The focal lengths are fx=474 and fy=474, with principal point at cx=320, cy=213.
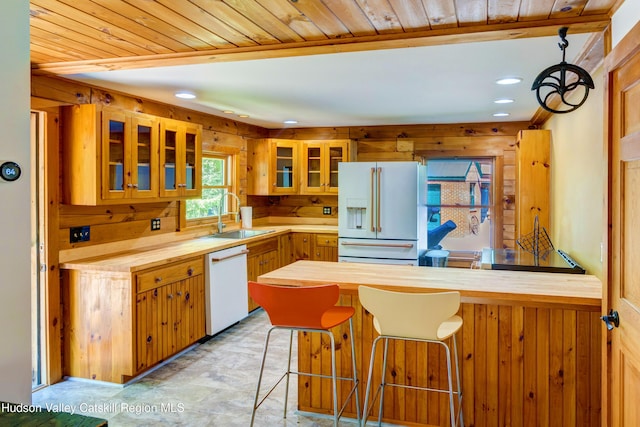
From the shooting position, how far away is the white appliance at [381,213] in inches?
190

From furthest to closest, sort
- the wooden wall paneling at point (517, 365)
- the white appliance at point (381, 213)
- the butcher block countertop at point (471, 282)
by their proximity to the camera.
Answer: the white appliance at point (381, 213), the wooden wall paneling at point (517, 365), the butcher block countertop at point (471, 282)

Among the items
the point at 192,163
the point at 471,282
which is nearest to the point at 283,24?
the point at 471,282

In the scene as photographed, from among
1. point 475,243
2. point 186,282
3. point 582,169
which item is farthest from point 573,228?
point 186,282

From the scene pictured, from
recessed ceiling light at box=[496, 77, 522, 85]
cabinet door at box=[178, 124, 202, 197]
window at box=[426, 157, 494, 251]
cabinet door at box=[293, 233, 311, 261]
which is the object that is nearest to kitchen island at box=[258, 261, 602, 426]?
recessed ceiling light at box=[496, 77, 522, 85]

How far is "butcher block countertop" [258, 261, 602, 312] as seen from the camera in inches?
88.0

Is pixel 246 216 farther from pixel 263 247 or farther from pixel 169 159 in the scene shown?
pixel 169 159

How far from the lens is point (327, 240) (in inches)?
219

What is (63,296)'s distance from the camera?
132 inches

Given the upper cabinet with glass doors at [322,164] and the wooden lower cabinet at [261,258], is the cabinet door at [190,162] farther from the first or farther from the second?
the upper cabinet with glass doors at [322,164]

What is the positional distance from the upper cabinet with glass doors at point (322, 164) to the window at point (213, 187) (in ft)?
3.07

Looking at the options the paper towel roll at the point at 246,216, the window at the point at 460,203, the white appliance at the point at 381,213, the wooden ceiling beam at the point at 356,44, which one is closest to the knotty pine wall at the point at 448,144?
the window at the point at 460,203

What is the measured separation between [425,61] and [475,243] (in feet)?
11.4

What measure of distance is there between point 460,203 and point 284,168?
7.28ft

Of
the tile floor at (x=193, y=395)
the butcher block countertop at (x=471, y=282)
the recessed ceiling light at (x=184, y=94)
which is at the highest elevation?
the recessed ceiling light at (x=184, y=94)
